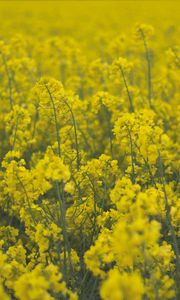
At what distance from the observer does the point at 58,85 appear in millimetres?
4230

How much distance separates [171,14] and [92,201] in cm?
1588

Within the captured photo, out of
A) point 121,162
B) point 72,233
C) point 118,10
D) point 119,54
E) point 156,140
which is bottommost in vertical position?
point 72,233

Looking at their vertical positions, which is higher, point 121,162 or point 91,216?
point 121,162

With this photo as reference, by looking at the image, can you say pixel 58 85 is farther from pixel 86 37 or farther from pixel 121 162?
pixel 86 37

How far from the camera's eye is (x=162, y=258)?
311 cm

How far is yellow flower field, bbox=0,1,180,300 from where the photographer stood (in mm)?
2770

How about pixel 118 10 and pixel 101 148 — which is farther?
pixel 118 10

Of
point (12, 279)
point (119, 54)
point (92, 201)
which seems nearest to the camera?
point (12, 279)

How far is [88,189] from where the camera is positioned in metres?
4.19

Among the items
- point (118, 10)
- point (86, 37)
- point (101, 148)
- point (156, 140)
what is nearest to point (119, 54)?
point (101, 148)

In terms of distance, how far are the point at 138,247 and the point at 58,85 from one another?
191cm

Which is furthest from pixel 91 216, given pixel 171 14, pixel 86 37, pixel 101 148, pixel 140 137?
pixel 171 14

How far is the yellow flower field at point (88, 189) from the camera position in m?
2.77

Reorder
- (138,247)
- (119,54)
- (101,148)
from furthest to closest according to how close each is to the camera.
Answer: (119,54), (101,148), (138,247)
